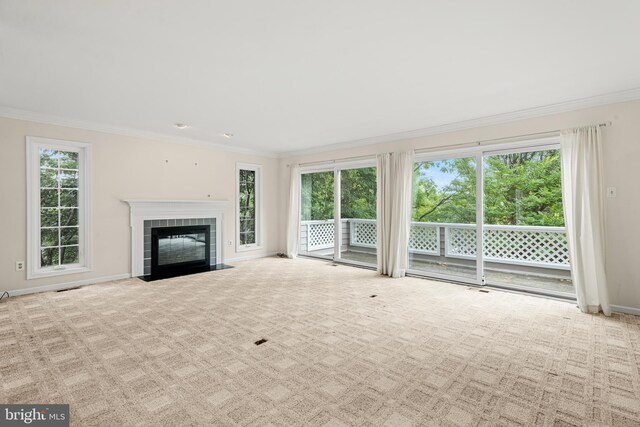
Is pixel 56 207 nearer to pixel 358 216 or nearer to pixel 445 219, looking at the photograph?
pixel 358 216

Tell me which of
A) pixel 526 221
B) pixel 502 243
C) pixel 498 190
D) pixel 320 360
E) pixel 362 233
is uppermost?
pixel 498 190

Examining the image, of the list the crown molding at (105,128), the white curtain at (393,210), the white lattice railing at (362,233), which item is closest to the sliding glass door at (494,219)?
the white curtain at (393,210)

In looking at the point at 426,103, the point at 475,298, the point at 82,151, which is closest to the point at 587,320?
the point at 475,298

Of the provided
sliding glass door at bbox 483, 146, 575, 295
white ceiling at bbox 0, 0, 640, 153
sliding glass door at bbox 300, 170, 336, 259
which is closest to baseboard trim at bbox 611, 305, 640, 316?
sliding glass door at bbox 483, 146, 575, 295

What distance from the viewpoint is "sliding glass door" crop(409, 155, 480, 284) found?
193 inches

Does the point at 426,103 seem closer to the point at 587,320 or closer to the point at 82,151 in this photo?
the point at 587,320

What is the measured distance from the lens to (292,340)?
9.26ft

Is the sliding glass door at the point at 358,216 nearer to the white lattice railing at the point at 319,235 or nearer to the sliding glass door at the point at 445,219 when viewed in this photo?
the white lattice railing at the point at 319,235

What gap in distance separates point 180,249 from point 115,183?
157 cm

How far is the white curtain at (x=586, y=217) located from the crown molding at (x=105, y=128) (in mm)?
5661

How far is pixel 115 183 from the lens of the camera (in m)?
5.06

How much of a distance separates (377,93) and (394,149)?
2.12 meters

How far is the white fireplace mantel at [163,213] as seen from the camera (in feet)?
17.2

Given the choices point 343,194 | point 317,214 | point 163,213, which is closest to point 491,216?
point 343,194
